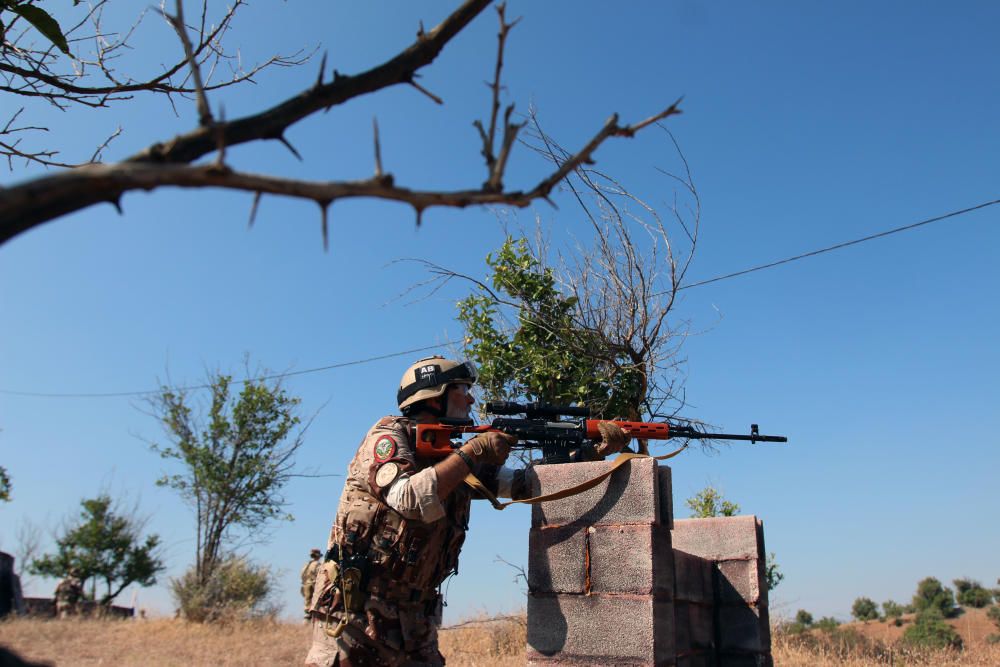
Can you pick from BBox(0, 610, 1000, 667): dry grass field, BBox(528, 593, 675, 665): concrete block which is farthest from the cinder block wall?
BBox(0, 610, 1000, 667): dry grass field

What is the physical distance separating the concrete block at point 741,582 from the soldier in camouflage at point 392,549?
2.13 m

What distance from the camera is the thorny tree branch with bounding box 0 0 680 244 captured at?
52.1 inches

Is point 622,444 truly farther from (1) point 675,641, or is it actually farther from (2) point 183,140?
(2) point 183,140

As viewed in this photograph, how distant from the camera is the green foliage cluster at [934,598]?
900 inches

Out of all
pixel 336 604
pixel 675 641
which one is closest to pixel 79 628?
pixel 336 604

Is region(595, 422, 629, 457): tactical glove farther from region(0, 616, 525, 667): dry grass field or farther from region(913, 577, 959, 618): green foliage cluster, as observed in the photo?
region(913, 577, 959, 618): green foliage cluster

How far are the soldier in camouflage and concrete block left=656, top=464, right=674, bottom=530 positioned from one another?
2.87 ft

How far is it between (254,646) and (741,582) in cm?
766

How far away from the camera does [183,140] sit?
1.50 metres

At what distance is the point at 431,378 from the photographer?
4539 mm

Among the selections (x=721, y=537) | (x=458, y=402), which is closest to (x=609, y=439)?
(x=458, y=402)

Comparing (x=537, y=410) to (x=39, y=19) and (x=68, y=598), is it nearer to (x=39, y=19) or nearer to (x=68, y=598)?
(x=39, y=19)

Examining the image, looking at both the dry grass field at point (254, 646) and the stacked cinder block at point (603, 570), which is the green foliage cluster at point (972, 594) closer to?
the dry grass field at point (254, 646)

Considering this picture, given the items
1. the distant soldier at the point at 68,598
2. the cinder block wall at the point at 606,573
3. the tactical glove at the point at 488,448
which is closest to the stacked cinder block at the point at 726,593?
the cinder block wall at the point at 606,573
